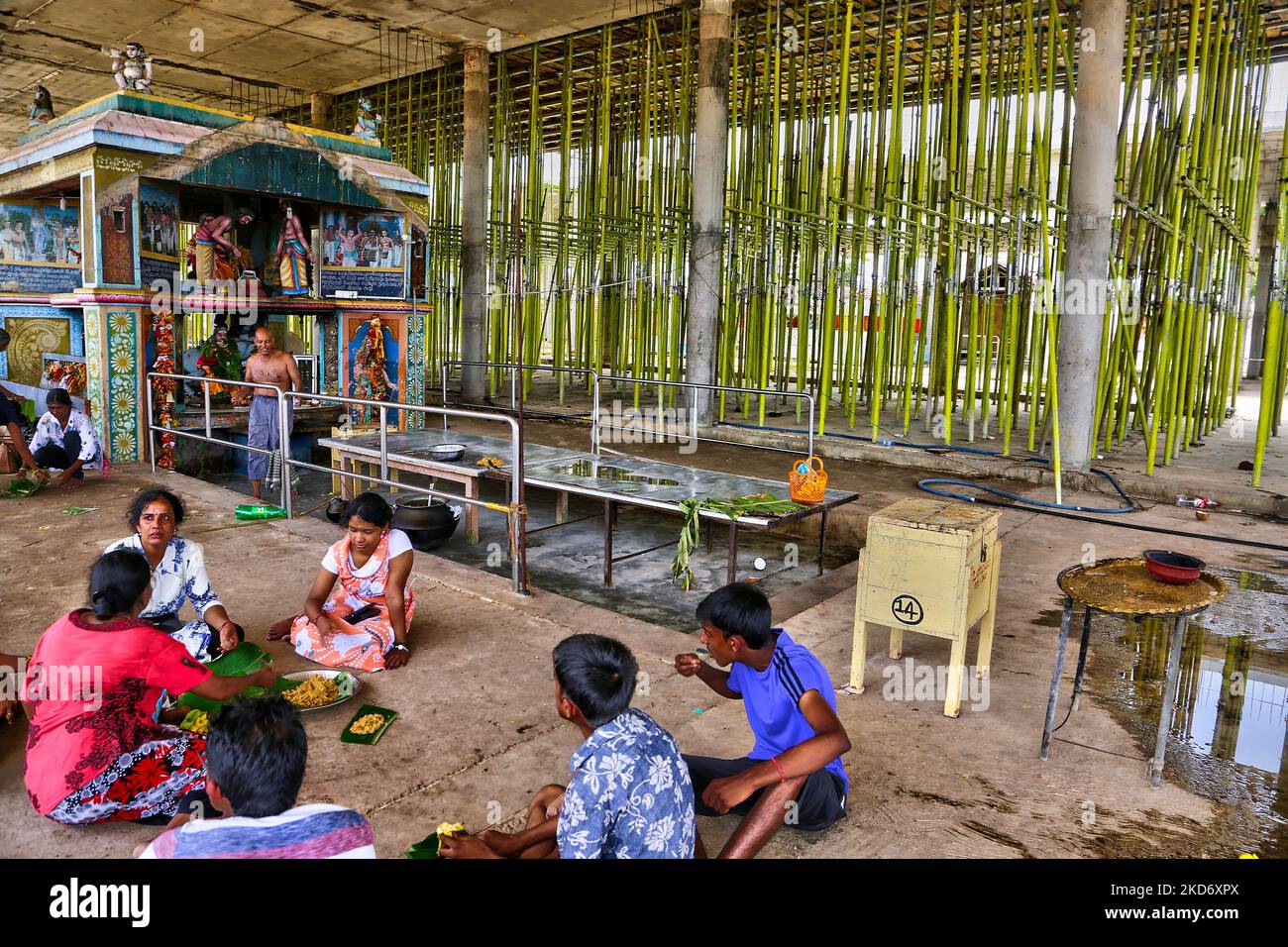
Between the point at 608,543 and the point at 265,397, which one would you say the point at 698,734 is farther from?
the point at 265,397

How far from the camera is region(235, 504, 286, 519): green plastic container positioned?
22.0ft

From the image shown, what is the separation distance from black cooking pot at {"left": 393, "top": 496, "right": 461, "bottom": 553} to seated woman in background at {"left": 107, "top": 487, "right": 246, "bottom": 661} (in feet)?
9.94

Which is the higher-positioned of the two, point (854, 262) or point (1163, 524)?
point (854, 262)

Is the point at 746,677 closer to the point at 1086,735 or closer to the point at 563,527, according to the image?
the point at 1086,735

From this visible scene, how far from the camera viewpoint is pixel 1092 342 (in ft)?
26.0

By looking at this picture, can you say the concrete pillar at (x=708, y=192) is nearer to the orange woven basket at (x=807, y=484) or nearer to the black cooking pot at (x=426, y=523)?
the black cooking pot at (x=426, y=523)

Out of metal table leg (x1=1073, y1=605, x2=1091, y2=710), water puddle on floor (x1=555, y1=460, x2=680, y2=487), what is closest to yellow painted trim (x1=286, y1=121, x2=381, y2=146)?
water puddle on floor (x1=555, y1=460, x2=680, y2=487)

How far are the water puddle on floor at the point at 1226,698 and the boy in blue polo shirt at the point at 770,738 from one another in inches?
49.6

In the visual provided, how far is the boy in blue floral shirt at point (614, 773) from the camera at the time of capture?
7.07 ft

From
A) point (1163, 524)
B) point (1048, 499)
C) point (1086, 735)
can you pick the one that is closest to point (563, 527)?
point (1048, 499)

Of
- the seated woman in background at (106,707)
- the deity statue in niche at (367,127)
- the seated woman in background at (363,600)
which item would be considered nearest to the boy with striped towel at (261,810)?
the seated woman in background at (106,707)

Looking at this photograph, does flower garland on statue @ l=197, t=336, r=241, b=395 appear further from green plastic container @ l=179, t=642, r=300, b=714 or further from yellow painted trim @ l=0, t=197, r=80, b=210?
green plastic container @ l=179, t=642, r=300, b=714
